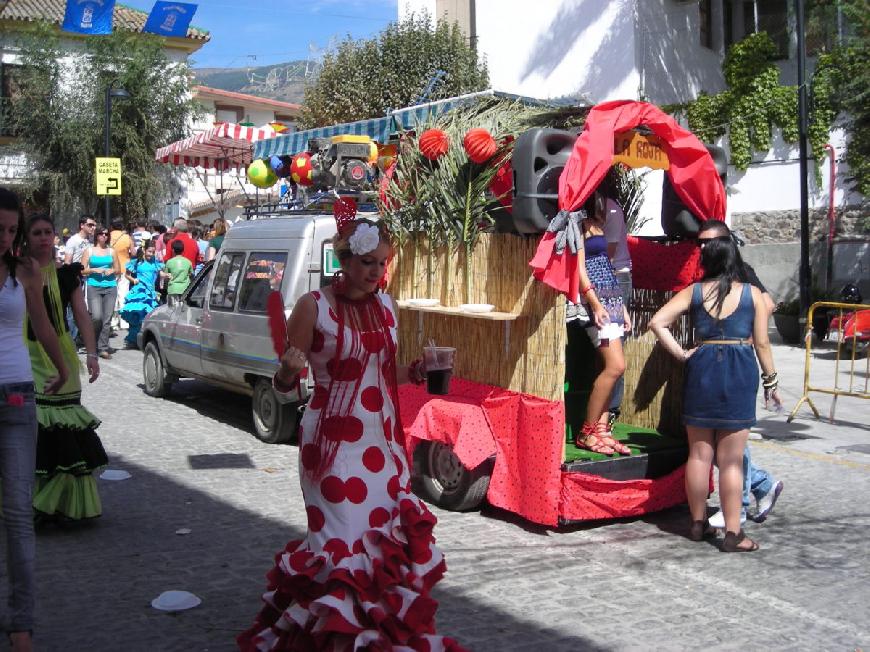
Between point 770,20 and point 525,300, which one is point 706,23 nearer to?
point 770,20

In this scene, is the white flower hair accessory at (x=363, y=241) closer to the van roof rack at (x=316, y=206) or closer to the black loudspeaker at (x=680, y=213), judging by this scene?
the black loudspeaker at (x=680, y=213)

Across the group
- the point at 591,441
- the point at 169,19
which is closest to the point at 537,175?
the point at 591,441

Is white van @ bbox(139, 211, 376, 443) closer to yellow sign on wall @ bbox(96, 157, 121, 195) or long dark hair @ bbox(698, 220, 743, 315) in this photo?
long dark hair @ bbox(698, 220, 743, 315)

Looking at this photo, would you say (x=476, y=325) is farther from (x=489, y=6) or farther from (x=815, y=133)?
(x=489, y=6)

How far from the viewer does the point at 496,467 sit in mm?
6453

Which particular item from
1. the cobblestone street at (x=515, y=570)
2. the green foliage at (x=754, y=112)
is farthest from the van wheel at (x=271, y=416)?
the green foliage at (x=754, y=112)

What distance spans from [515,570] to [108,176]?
17960 mm

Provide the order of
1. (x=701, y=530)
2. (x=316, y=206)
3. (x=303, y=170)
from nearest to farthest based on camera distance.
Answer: (x=701, y=530)
(x=316, y=206)
(x=303, y=170)

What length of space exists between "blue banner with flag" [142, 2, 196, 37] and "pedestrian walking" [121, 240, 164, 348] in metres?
26.7

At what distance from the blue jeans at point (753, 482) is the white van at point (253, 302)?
11.8 feet

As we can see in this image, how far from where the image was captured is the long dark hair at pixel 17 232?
424cm

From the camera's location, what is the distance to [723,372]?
5.89 meters

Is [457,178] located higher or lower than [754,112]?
lower

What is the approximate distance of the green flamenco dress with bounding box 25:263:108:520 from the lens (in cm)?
626
